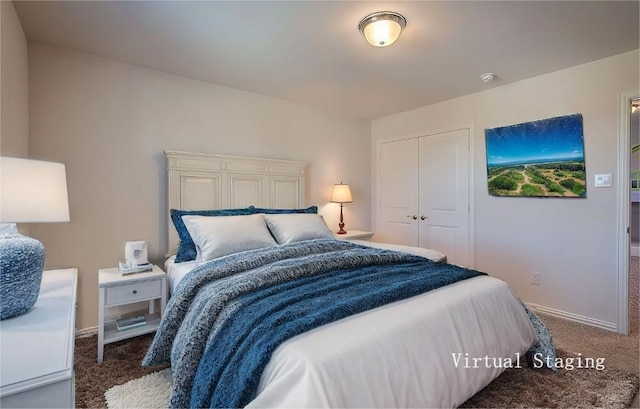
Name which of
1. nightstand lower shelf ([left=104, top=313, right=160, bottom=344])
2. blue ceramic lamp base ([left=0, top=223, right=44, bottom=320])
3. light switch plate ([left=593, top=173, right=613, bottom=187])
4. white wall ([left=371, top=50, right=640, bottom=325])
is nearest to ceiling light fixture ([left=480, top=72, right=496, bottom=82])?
white wall ([left=371, top=50, right=640, bottom=325])

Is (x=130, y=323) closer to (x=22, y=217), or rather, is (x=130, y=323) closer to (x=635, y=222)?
(x=22, y=217)

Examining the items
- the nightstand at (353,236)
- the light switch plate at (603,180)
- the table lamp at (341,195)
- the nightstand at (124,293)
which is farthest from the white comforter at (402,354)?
the table lamp at (341,195)

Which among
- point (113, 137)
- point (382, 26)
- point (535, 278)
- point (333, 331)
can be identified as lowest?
point (535, 278)

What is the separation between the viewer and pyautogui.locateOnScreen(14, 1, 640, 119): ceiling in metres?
1.88

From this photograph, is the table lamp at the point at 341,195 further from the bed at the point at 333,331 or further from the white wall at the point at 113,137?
the bed at the point at 333,331

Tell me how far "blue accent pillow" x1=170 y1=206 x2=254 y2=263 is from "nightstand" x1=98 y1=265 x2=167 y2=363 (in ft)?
0.68

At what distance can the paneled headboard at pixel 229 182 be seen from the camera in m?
2.78

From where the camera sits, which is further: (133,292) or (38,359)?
(133,292)

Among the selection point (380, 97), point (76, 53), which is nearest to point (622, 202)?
point (380, 97)

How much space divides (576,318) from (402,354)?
99.9 inches

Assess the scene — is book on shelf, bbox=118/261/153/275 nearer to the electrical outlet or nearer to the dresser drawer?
the dresser drawer

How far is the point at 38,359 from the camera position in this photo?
83 cm

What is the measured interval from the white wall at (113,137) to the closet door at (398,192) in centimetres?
180

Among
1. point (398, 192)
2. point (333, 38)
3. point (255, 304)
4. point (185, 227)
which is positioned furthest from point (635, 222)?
point (185, 227)
